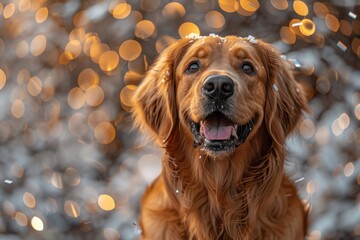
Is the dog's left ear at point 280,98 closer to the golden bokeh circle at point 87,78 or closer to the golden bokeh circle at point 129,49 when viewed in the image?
the golden bokeh circle at point 129,49

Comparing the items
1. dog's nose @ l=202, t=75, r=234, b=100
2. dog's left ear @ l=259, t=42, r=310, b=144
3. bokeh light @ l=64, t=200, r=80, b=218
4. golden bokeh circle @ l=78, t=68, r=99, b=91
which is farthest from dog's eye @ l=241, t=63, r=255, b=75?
bokeh light @ l=64, t=200, r=80, b=218

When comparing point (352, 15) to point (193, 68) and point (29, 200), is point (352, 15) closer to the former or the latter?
point (193, 68)

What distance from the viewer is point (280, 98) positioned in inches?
148

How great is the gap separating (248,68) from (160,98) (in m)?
A: 0.49

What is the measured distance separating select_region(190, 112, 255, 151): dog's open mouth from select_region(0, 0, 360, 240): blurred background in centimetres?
53

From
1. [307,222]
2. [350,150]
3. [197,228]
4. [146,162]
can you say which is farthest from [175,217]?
[350,150]

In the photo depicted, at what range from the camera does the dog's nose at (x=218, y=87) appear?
335cm

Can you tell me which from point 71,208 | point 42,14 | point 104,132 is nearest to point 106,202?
point 71,208

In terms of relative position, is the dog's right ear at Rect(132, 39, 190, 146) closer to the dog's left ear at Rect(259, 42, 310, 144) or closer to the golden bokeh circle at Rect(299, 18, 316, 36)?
the dog's left ear at Rect(259, 42, 310, 144)

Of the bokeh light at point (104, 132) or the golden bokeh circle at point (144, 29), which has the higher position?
the golden bokeh circle at point (144, 29)

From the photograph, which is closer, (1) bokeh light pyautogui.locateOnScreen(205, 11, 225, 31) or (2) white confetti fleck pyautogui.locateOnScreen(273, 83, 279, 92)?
(2) white confetti fleck pyautogui.locateOnScreen(273, 83, 279, 92)

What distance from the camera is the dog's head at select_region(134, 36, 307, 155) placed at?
3.43 meters

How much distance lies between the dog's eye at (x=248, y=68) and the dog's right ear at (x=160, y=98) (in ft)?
1.09

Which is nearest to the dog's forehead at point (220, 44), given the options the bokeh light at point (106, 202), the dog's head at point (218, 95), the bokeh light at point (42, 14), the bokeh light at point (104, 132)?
the dog's head at point (218, 95)
